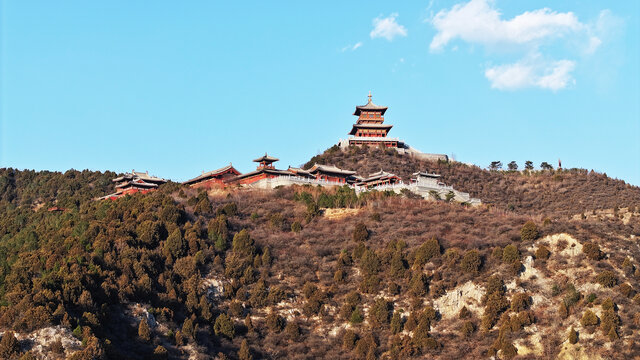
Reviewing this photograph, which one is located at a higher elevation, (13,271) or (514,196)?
(514,196)

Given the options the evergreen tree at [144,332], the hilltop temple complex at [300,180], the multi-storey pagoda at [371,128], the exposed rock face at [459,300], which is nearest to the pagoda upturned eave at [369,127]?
the multi-storey pagoda at [371,128]

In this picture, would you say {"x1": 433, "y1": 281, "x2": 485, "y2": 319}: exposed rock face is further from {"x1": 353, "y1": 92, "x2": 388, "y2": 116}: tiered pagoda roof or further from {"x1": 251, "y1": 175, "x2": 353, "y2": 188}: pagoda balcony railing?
{"x1": 353, "y1": 92, "x2": 388, "y2": 116}: tiered pagoda roof

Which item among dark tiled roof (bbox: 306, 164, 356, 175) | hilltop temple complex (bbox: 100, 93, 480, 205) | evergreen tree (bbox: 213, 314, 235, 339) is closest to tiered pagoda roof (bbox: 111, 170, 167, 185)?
hilltop temple complex (bbox: 100, 93, 480, 205)

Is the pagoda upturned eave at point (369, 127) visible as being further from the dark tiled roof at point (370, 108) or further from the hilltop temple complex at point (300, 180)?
the hilltop temple complex at point (300, 180)

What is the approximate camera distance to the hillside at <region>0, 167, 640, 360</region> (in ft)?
194

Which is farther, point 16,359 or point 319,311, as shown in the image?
point 319,311

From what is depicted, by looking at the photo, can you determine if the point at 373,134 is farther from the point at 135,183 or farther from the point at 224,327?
the point at 224,327

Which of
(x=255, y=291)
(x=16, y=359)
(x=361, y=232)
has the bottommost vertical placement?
(x=16, y=359)

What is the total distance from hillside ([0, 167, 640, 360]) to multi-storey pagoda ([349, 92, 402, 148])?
2981 cm

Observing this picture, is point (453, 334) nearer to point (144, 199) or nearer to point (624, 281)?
point (624, 281)

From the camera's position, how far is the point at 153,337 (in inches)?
2334

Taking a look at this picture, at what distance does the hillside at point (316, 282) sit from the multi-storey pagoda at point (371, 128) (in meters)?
29.8

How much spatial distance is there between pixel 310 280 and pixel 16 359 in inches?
976

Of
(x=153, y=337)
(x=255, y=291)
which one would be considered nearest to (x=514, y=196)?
(x=255, y=291)
